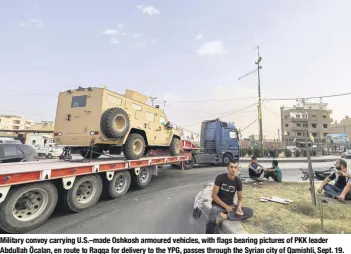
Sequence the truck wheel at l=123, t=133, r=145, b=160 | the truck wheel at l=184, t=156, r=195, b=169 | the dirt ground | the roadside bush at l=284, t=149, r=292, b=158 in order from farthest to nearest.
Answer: the roadside bush at l=284, t=149, r=292, b=158 → the truck wheel at l=184, t=156, r=195, b=169 → the truck wheel at l=123, t=133, r=145, b=160 → the dirt ground

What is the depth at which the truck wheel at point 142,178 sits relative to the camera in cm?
688

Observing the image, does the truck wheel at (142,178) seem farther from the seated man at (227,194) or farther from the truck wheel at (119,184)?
the seated man at (227,194)

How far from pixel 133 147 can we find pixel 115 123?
113 cm

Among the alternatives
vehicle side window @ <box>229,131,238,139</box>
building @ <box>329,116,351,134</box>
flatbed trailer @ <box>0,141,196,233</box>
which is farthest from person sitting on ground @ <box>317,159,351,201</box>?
building @ <box>329,116,351,134</box>

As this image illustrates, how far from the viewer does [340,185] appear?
5402mm

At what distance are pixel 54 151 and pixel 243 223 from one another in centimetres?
2329

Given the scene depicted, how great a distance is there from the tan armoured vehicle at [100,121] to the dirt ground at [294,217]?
4.01 meters

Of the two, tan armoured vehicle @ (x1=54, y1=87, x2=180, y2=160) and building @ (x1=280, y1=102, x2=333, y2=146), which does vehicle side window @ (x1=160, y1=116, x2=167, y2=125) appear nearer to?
tan armoured vehicle @ (x1=54, y1=87, x2=180, y2=160)

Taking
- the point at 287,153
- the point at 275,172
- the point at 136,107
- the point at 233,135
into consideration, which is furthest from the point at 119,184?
the point at 287,153

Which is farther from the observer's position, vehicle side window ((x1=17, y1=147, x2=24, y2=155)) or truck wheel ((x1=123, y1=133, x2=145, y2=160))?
vehicle side window ((x1=17, y1=147, x2=24, y2=155))

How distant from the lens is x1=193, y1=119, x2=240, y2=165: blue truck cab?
1277 centimetres

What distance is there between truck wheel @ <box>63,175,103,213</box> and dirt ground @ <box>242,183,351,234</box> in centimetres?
366

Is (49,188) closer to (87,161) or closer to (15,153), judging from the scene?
(87,161)

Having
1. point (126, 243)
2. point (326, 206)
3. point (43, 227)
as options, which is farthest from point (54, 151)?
point (326, 206)
